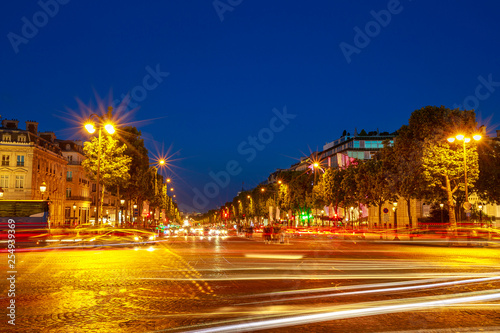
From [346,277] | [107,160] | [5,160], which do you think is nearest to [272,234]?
[107,160]

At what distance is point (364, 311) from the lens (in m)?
8.30

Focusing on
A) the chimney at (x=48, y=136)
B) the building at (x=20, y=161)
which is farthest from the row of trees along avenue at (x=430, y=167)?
the chimney at (x=48, y=136)

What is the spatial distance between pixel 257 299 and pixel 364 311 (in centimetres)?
234

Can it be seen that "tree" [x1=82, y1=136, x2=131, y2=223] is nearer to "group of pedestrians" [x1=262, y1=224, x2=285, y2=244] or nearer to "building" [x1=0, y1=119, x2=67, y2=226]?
"group of pedestrians" [x1=262, y1=224, x2=285, y2=244]

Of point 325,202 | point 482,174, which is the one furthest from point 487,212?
point 325,202

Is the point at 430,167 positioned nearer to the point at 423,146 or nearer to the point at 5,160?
the point at 423,146

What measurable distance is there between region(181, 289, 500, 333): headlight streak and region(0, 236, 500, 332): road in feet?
0.06

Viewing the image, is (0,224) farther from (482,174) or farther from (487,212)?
(487,212)

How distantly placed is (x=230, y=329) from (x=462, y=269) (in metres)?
11.7

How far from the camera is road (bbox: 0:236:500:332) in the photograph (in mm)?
7238

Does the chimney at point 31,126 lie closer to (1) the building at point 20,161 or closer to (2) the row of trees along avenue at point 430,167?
(1) the building at point 20,161

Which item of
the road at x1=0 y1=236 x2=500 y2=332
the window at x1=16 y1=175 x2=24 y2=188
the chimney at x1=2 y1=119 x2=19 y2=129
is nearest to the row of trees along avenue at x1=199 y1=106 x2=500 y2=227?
the road at x1=0 y1=236 x2=500 y2=332

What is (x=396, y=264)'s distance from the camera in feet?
56.0

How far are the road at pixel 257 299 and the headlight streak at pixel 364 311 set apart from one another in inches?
0.7
